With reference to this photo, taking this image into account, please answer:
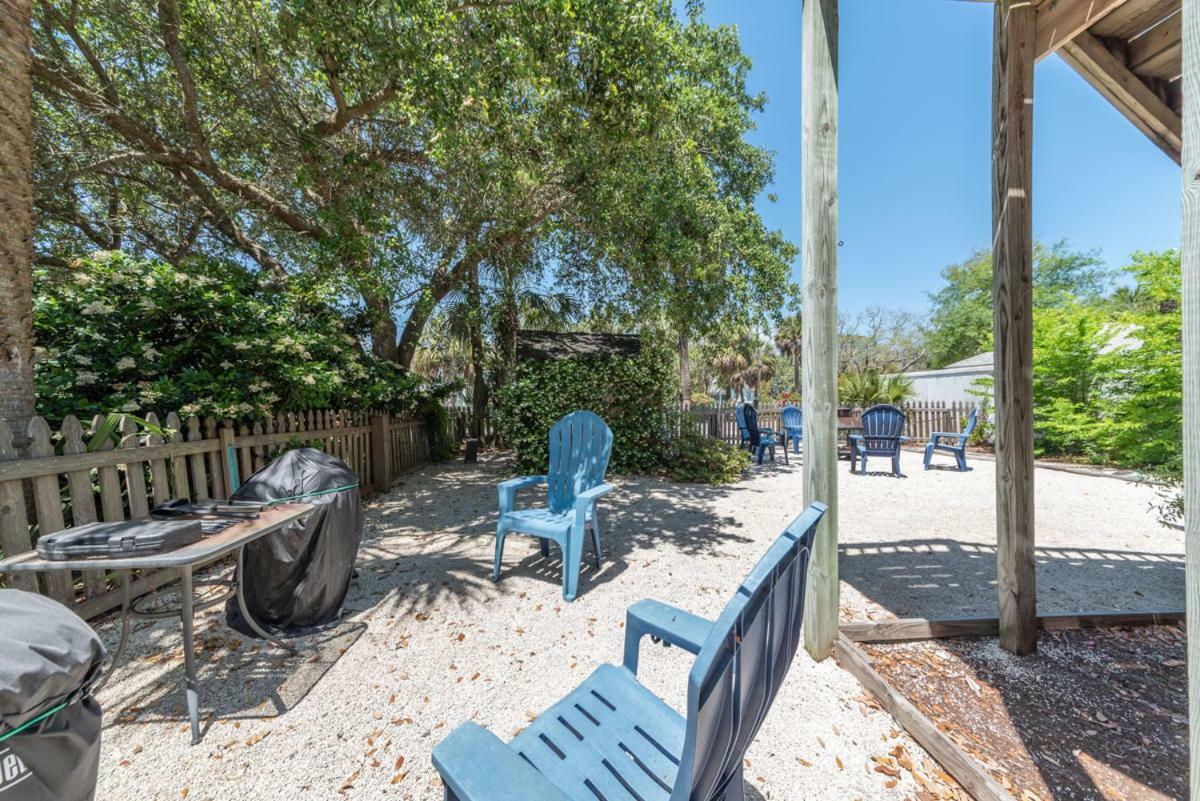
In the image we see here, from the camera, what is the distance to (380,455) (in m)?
6.05

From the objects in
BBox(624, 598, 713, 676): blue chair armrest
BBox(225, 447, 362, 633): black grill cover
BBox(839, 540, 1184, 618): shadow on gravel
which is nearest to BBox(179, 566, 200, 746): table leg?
BBox(225, 447, 362, 633): black grill cover

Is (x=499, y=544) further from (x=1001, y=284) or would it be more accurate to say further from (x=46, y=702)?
(x=1001, y=284)

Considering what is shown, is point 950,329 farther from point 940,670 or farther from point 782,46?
point 940,670

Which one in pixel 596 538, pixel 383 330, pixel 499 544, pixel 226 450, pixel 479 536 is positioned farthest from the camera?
pixel 383 330

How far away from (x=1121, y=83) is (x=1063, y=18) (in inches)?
42.3

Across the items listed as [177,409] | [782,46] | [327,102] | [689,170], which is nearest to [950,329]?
[782,46]

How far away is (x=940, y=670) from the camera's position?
6.34ft

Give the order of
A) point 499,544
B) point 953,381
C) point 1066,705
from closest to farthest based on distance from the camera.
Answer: point 1066,705
point 499,544
point 953,381

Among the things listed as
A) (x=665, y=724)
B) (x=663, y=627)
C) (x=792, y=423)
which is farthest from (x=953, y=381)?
(x=665, y=724)

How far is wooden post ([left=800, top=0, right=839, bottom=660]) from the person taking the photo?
1904mm

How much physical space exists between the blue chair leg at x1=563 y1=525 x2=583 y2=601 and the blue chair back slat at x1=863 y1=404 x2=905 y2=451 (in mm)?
6043

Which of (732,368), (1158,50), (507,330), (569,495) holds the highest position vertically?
(1158,50)

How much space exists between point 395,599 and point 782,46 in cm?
888

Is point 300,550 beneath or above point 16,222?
beneath
